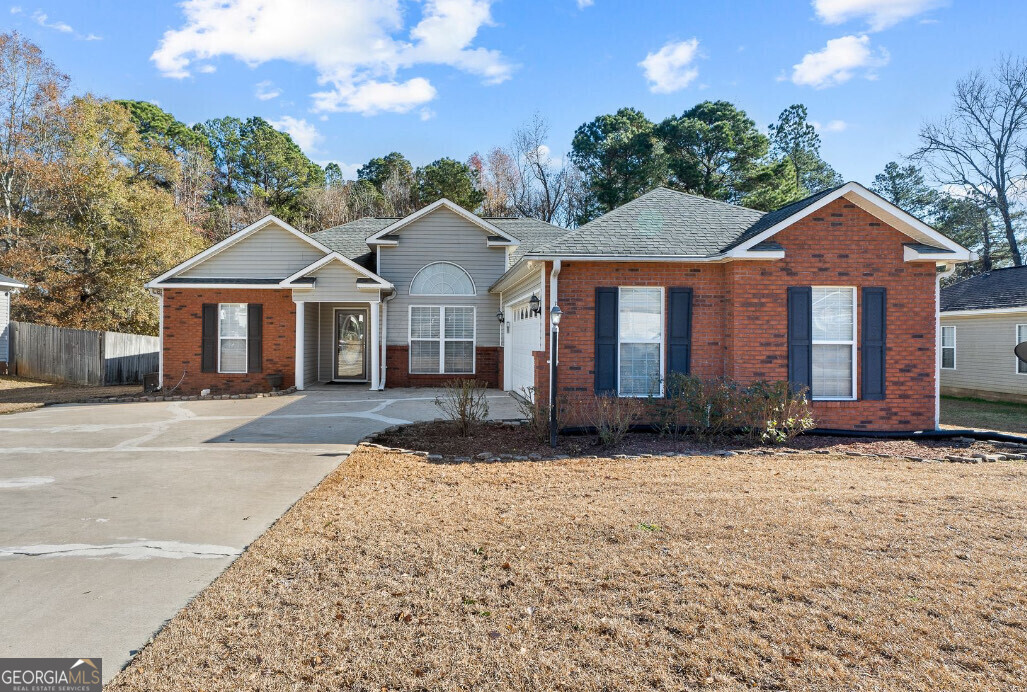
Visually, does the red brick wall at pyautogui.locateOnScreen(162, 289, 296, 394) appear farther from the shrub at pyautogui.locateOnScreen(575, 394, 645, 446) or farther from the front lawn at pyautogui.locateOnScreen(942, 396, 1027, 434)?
the front lawn at pyautogui.locateOnScreen(942, 396, 1027, 434)

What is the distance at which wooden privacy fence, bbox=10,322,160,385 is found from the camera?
17875mm

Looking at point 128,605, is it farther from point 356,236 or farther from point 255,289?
point 356,236

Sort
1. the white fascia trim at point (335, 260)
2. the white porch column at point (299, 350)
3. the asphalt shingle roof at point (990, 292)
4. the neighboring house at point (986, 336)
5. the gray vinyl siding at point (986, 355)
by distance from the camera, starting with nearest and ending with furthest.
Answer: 1. the white fascia trim at point (335, 260)
2. the white porch column at point (299, 350)
3. the neighboring house at point (986, 336)
4. the gray vinyl siding at point (986, 355)
5. the asphalt shingle roof at point (990, 292)

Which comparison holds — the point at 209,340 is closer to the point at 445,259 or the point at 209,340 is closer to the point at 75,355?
the point at 75,355

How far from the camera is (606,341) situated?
32.6 feet

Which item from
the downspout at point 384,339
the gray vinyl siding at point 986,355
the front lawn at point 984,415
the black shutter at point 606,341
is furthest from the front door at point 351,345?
the gray vinyl siding at point 986,355

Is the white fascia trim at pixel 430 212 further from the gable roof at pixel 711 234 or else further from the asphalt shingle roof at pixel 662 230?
the gable roof at pixel 711 234

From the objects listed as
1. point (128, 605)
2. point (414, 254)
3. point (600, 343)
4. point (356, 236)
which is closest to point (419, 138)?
point (356, 236)

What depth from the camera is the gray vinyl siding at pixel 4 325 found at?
740 inches

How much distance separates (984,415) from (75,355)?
25427 millimetres

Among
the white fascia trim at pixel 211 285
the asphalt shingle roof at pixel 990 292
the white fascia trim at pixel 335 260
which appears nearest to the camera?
the white fascia trim at pixel 335 260

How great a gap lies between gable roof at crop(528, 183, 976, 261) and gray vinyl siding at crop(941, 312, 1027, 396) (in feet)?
31.6

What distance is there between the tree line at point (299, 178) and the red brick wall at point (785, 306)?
20.6m

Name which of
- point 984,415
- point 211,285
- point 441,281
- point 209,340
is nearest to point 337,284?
point 441,281
